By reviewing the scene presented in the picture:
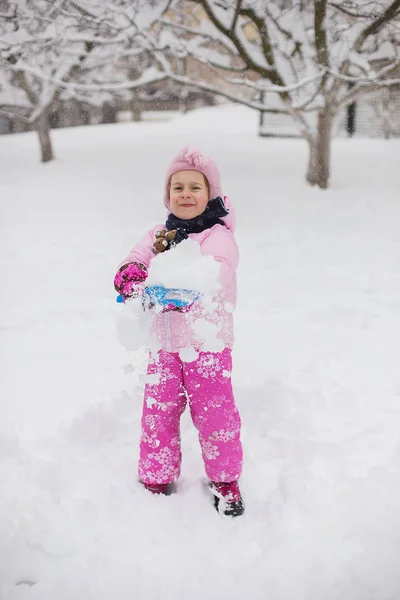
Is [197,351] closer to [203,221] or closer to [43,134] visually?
[203,221]

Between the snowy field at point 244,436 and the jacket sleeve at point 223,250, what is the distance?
0.56 meters

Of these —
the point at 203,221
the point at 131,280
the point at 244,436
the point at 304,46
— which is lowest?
the point at 244,436

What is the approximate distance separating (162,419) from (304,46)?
636cm

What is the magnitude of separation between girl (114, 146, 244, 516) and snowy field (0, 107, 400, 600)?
5.4 inches

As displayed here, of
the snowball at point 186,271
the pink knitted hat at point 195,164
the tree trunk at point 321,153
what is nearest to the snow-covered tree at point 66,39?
the tree trunk at point 321,153

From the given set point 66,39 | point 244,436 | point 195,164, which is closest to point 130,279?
point 195,164

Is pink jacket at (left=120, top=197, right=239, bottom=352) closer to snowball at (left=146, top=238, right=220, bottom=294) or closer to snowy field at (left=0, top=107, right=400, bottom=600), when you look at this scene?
snowball at (left=146, top=238, right=220, bottom=294)

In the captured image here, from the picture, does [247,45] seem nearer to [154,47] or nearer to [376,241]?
[154,47]

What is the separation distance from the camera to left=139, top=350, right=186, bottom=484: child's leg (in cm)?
203

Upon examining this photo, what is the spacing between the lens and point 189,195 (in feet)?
6.27

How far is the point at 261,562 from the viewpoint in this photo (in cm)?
194

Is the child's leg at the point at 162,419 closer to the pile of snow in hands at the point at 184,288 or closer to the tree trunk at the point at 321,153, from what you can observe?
the pile of snow in hands at the point at 184,288

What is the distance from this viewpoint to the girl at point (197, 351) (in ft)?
6.27

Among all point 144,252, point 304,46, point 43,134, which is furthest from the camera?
point 43,134
